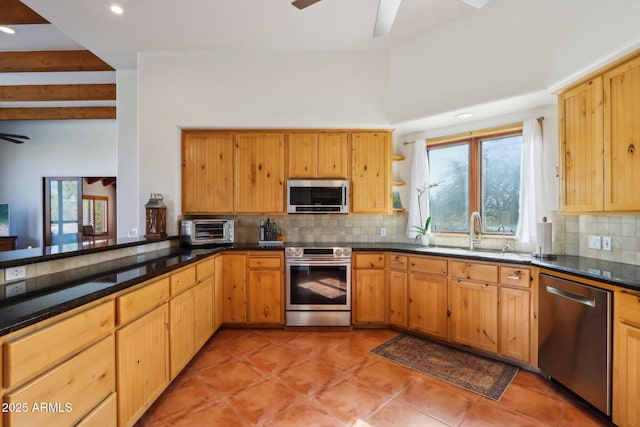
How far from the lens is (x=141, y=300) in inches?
66.8

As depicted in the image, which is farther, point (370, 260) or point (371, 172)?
point (371, 172)

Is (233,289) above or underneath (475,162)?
underneath

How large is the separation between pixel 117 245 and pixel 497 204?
3638 mm

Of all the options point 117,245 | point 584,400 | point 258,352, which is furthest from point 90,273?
point 584,400

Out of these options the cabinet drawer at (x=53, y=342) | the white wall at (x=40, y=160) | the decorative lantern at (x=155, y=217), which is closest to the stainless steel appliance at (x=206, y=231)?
the decorative lantern at (x=155, y=217)

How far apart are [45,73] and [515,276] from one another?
647cm

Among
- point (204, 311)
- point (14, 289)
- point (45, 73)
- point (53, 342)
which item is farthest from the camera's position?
point (45, 73)

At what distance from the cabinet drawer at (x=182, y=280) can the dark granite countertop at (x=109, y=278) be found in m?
0.08

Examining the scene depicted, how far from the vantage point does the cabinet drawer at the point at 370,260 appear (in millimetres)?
3193

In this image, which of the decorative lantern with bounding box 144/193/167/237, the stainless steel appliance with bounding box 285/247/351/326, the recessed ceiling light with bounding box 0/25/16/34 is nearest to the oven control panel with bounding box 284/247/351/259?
the stainless steel appliance with bounding box 285/247/351/326

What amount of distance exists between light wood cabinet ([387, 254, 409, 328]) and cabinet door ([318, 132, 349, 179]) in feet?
3.83

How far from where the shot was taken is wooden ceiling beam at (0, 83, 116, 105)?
4.44 meters

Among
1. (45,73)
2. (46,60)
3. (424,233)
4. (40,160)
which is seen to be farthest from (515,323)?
(40,160)

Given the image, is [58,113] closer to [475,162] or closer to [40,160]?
[40,160]
